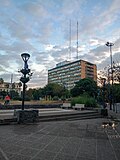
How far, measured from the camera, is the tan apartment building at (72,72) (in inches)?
4926

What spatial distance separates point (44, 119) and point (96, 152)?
779 centimetres

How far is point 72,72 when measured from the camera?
132 meters

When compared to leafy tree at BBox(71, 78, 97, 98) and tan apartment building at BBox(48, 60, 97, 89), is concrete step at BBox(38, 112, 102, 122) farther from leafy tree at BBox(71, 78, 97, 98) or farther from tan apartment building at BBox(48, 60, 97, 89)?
tan apartment building at BBox(48, 60, 97, 89)

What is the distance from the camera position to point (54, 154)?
527cm

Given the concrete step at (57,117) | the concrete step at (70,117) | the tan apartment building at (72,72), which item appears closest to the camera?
the concrete step at (57,117)

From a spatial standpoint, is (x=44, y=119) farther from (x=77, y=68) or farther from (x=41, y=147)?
(x=77, y=68)

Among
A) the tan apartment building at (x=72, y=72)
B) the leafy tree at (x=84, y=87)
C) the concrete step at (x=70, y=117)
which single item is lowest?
the concrete step at (x=70, y=117)

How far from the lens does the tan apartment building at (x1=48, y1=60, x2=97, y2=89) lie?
125 m

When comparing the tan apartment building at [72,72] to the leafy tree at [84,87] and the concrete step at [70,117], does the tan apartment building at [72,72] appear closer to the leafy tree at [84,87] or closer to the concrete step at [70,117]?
the leafy tree at [84,87]

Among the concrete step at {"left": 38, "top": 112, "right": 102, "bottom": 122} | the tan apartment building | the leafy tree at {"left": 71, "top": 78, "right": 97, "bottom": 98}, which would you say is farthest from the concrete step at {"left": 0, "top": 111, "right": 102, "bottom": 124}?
the tan apartment building

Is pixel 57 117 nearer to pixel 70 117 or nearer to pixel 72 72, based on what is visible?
pixel 70 117

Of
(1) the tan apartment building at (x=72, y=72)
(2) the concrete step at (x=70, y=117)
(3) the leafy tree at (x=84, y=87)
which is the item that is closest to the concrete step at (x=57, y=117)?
(2) the concrete step at (x=70, y=117)

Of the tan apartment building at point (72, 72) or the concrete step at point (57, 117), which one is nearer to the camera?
the concrete step at point (57, 117)

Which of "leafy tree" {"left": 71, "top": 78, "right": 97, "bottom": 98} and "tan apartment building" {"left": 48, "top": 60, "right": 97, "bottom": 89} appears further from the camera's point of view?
"tan apartment building" {"left": 48, "top": 60, "right": 97, "bottom": 89}
